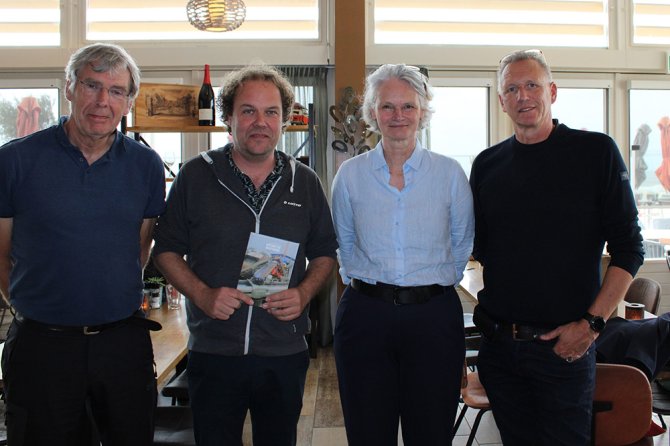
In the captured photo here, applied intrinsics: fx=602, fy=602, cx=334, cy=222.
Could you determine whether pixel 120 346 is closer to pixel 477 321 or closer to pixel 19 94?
pixel 477 321

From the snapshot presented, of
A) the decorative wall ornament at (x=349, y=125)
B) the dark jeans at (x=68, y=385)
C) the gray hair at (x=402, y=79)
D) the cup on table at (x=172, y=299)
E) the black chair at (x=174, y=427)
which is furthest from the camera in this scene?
the decorative wall ornament at (x=349, y=125)

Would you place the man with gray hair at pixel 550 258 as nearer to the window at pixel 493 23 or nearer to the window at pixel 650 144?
the window at pixel 493 23

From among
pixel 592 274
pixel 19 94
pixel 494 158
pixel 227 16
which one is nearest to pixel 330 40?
pixel 227 16

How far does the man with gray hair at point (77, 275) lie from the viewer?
1801mm

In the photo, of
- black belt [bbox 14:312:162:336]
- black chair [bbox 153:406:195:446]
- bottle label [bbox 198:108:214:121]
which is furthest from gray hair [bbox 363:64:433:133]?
bottle label [bbox 198:108:214:121]

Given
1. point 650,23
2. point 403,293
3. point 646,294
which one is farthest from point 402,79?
point 650,23

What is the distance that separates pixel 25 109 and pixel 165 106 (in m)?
3.08

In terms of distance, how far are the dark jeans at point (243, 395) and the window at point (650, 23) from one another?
615cm

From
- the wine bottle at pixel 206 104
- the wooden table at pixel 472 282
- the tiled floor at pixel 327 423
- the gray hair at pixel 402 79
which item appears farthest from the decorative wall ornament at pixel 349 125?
the gray hair at pixel 402 79

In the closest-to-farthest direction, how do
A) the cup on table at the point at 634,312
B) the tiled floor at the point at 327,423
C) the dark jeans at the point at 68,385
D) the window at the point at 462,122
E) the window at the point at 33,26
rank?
the dark jeans at the point at 68,385 < the cup on table at the point at 634,312 < the tiled floor at the point at 327,423 < the window at the point at 33,26 < the window at the point at 462,122

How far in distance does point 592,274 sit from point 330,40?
4745 mm

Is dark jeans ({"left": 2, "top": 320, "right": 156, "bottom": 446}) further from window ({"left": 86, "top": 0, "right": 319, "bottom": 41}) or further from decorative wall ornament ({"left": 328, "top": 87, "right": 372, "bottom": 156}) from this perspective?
window ({"left": 86, "top": 0, "right": 319, "bottom": 41})

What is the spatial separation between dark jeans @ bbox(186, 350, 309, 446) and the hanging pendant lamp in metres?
3.41

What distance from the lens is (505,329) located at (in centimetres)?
204
